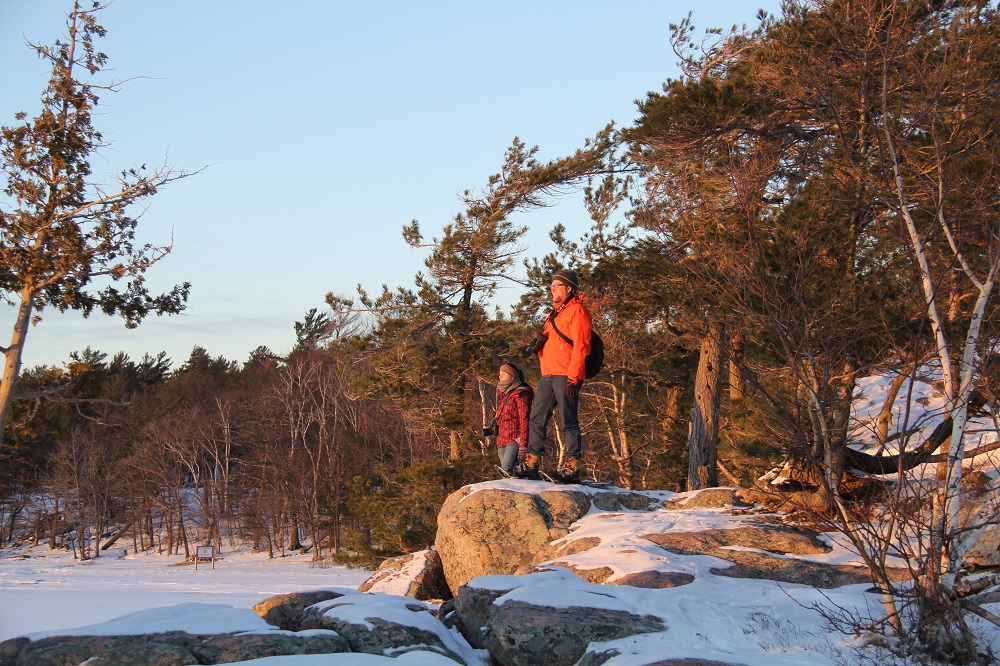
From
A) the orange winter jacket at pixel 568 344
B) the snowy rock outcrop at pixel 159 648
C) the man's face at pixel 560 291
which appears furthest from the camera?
the man's face at pixel 560 291

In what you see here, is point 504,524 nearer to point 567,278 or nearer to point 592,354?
point 592,354

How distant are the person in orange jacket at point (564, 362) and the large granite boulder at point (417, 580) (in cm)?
174

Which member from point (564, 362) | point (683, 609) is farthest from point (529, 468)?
point (683, 609)

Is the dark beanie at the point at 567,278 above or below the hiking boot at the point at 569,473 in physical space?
above

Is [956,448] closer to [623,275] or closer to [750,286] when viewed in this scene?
[750,286]

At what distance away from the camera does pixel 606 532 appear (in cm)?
754

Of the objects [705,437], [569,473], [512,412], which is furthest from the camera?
[705,437]

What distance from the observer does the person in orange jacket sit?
834 centimetres

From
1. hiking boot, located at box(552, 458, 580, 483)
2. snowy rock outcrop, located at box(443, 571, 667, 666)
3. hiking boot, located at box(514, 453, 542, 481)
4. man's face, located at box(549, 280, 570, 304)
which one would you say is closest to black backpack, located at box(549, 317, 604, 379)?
man's face, located at box(549, 280, 570, 304)

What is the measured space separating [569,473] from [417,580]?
81.0 inches

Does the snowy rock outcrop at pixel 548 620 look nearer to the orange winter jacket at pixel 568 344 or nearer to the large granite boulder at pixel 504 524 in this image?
the large granite boulder at pixel 504 524

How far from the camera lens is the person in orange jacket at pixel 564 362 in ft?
27.3

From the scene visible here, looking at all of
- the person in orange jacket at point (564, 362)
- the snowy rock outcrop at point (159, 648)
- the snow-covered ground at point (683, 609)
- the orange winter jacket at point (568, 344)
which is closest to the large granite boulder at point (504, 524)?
the snow-covered ground at point (683, 609)

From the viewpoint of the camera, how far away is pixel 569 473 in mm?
9141
